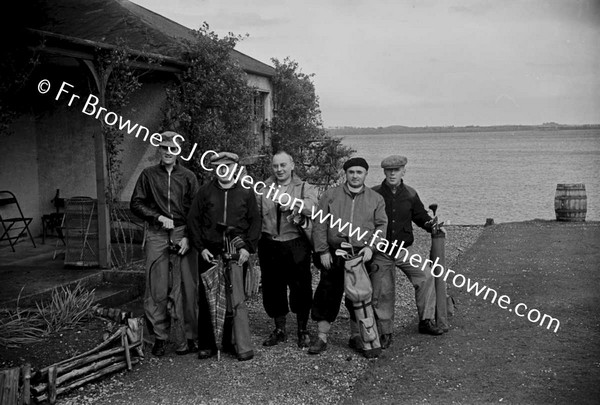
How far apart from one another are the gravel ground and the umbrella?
0.30 m

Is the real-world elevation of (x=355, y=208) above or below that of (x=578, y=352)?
above

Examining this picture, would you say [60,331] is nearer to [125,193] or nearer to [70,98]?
[125,193]

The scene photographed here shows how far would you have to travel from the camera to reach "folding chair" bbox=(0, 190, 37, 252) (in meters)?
9.91

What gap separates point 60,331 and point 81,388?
98 centimetres

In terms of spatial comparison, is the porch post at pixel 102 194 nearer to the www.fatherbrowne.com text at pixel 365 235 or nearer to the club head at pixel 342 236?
the www.fatherbrowne.com text at pixel 365 235

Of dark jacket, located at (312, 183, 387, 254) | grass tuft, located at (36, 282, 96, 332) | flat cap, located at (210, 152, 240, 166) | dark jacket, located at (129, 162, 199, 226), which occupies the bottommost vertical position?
grass tuft, located at (36, 282, 96, 332)

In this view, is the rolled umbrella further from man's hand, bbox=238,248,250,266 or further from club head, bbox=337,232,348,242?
man's hand, bbox=238,248,250,266

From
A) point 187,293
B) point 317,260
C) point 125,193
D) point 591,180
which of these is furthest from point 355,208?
point 591,180

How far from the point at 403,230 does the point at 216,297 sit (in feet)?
6.46

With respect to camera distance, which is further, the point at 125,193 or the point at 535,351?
the point at 125,193

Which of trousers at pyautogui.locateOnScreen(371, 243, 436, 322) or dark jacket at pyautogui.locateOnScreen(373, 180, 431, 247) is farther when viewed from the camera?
trousers at pyautogui.locateOnScreen(371, 243, 436, 322)

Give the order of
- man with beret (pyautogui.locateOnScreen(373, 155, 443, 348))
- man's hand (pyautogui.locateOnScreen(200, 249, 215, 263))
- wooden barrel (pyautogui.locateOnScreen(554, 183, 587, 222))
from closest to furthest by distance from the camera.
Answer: man's hand (pyautogui.locateOnScreen(200, 249, 215, 263)) < man with beret (pyautogui.locateOnScreen(373, 155, 443, 348)) < wooden barrel (pyautogui.locateOnScreen(554, 183, 587, 222))

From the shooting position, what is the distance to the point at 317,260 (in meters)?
6.45

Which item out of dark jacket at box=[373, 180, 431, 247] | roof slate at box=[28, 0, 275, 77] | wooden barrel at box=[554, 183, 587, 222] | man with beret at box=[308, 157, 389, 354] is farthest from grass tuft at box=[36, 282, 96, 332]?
wooden barrel at box=[554, 183, 587, 222]
